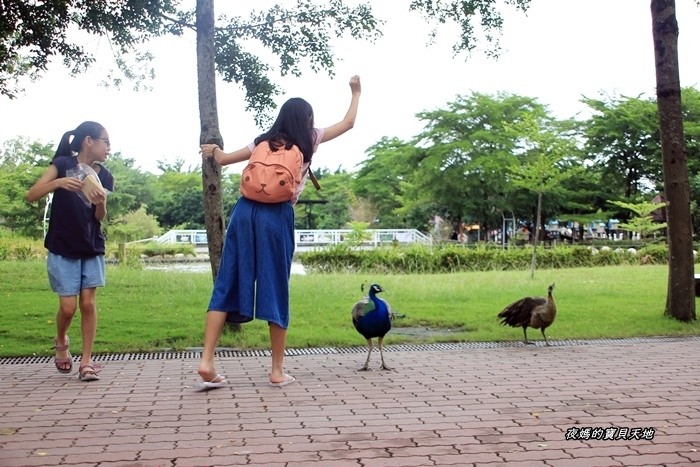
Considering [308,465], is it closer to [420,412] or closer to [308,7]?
[420,412]

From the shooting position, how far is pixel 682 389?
5.20 m

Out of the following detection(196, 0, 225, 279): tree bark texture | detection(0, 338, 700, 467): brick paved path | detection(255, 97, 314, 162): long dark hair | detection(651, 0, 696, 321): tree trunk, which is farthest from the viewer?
detection(651, 0, 696, 321): tree trunk

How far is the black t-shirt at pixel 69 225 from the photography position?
5.43 metres

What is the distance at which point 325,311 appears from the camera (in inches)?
390

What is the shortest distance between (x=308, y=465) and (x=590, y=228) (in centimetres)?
5695

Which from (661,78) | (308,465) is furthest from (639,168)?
(308,465)

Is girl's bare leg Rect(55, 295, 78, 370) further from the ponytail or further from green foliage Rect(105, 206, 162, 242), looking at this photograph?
green foliage Rect(105, 206, 162, 242)

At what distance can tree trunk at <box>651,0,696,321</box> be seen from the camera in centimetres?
902

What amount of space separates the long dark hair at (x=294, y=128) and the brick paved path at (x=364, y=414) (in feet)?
5.13

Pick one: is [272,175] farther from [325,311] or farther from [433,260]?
[433,260]

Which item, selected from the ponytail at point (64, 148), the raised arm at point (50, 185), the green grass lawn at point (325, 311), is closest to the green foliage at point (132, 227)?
the green grass lawn at point (325, 311)

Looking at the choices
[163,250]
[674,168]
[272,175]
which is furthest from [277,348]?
[163,250]

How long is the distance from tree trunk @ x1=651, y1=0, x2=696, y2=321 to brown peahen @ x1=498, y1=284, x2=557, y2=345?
213cm

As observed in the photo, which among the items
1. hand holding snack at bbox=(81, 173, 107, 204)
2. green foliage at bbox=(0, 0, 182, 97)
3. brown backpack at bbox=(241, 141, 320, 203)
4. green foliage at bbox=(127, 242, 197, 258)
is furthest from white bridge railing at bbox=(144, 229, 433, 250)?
brown backpack at bbox=(241, 141, 320, 203)
